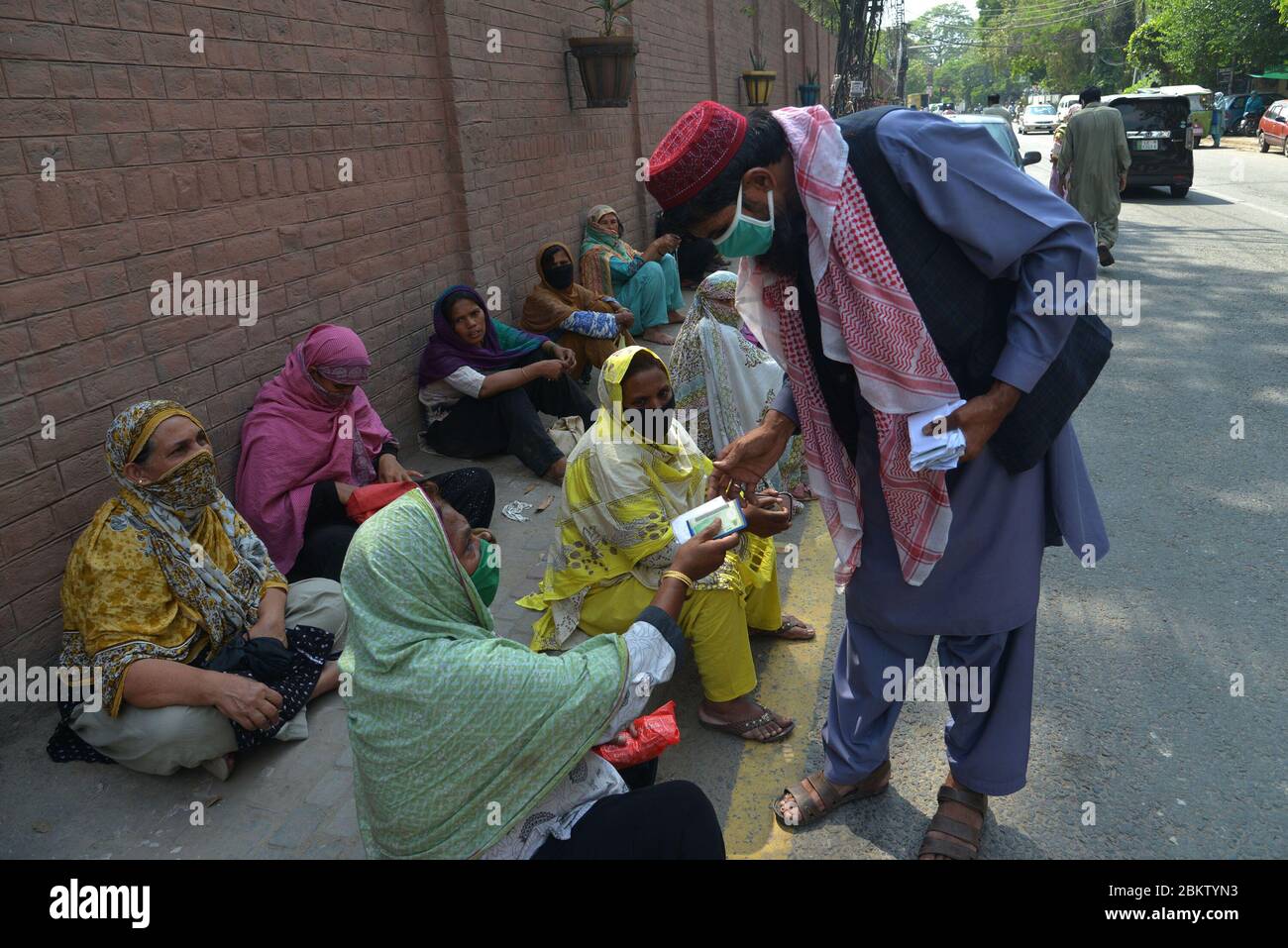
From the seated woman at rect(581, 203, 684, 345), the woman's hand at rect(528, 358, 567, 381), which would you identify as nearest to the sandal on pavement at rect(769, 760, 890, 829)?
the woman's hand at rect(528, 358, 567, 381)

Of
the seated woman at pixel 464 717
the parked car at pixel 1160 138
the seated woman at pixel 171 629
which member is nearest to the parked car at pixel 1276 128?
the parked car at pixel 1160 138

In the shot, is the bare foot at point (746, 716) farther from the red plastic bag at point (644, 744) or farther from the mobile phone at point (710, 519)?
the mobile phone at point (710, 519)

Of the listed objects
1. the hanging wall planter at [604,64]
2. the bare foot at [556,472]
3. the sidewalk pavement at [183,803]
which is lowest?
the sidewalk pavement at [183,803]

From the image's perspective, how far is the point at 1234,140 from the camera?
94.3ft

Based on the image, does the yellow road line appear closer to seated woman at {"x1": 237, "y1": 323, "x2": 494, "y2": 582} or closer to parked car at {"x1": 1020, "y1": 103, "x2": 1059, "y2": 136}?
seated woman at {"x1": 237, "y1": 323, "x2": 494, "y2": 582}

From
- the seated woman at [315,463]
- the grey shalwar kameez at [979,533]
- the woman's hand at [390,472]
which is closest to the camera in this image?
the grey shalwar kameez at [979,533]

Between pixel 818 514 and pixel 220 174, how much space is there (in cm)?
328

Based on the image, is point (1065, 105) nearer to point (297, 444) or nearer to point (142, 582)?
point (297, 444)

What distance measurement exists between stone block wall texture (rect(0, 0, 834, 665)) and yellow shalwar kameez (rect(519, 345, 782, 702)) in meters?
1.73

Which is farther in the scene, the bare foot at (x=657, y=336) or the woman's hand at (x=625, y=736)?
the bare foot at (x=657, y=336)

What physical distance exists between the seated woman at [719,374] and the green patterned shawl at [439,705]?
2.83 m

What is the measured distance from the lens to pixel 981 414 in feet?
6.47

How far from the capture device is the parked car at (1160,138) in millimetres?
14805

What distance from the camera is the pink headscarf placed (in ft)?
12.9
